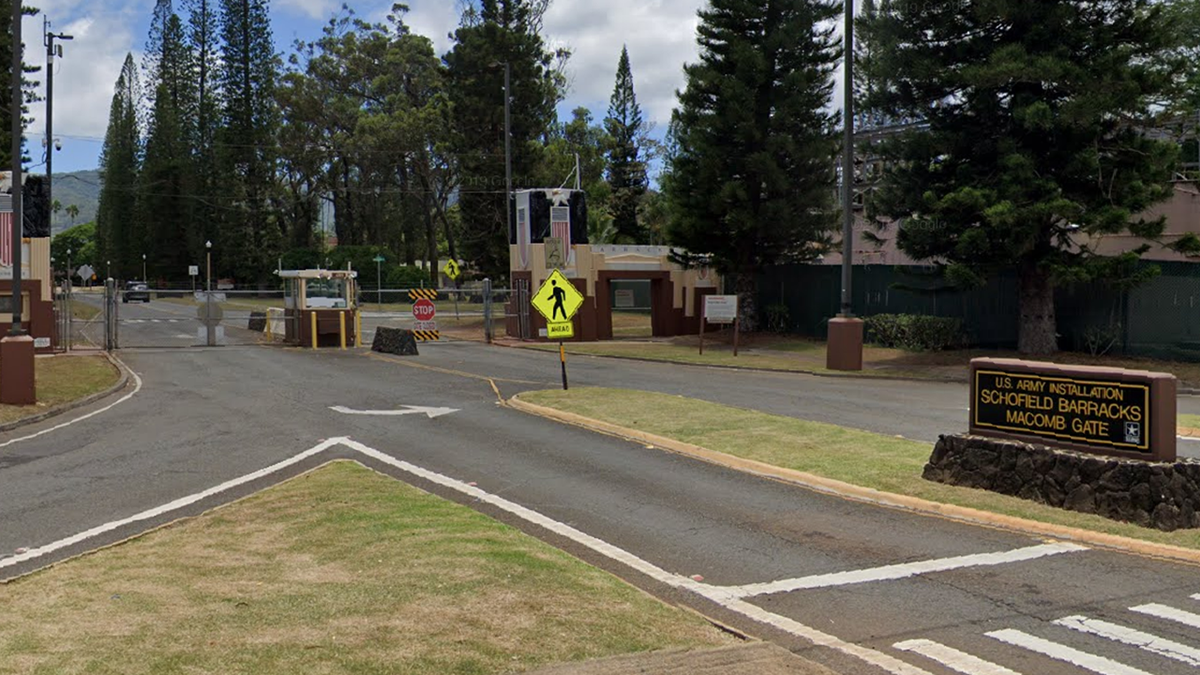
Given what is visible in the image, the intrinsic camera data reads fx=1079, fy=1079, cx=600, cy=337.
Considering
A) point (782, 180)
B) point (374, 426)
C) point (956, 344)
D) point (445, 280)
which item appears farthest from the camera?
point (445, 280)

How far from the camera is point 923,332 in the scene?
107 feet

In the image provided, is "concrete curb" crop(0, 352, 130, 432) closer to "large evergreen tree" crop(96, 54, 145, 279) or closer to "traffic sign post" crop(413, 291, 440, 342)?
"traffic sign post" crop(413, 291, 440, 342)

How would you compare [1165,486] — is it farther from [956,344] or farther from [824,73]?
[824,73]

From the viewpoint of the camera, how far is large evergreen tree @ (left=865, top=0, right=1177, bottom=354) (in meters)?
27.1

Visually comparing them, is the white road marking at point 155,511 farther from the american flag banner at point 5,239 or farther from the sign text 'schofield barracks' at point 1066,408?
the american flag banner at point 5,239

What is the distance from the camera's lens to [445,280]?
9406 centimetres

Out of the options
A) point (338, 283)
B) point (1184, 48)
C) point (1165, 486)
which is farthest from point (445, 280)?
point (1165, 486)

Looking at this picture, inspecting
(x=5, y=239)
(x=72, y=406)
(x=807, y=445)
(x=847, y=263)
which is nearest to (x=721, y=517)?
(x=807, y=445)

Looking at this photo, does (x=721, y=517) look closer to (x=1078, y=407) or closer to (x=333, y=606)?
(x=1078, y=407)

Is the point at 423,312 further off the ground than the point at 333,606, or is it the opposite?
the point at 423,312

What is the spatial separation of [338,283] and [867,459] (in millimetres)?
29637

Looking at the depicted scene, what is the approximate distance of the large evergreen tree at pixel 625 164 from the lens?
7650cm

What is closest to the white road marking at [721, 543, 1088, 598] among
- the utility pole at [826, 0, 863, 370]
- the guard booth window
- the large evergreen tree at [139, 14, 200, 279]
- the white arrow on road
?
the white arrow on road

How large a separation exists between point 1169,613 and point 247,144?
277 feet
